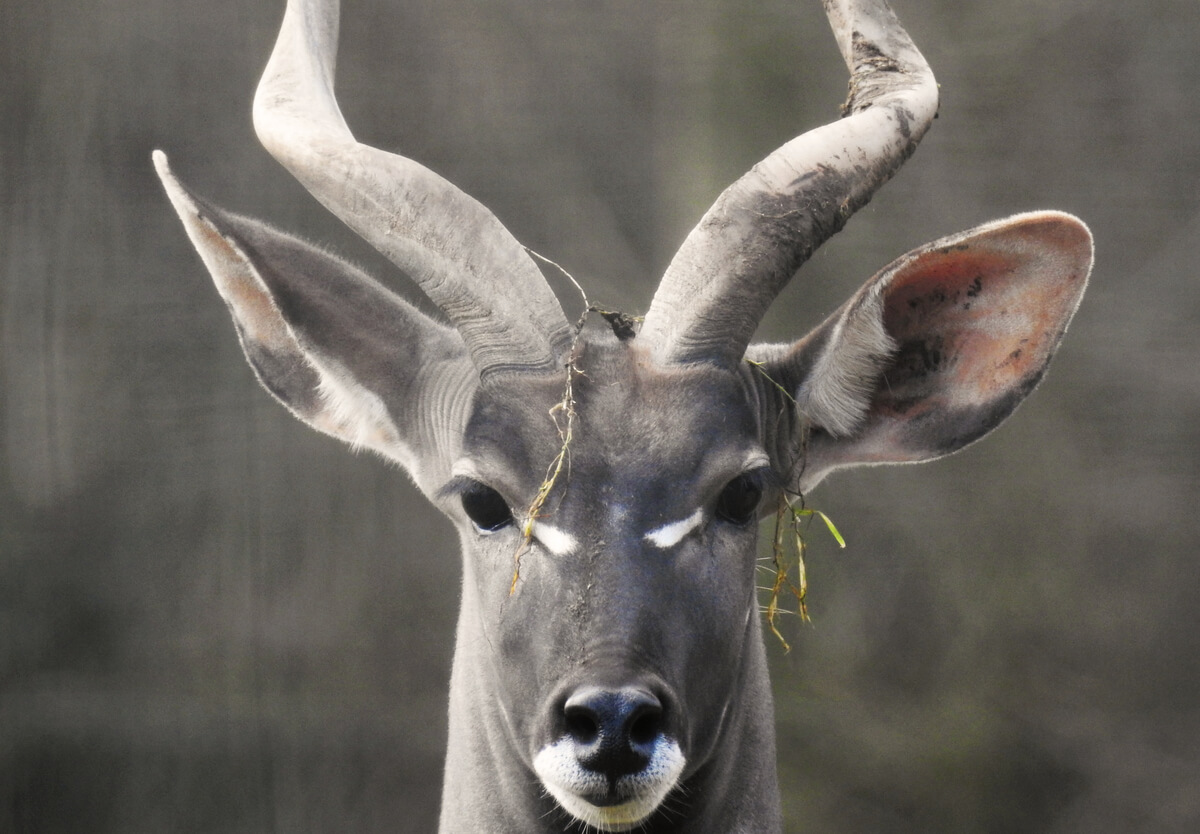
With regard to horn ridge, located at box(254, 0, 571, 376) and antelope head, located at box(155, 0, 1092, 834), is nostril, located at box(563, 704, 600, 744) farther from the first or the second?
horn ridge, located at box(254, 0, 571, 376)

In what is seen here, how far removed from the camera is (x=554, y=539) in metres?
2.90

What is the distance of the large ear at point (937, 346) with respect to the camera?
323 cm

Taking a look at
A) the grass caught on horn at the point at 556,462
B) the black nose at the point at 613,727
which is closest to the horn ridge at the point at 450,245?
the grass caught on horn at the point at 556,462

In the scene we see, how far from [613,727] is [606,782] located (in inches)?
6.0

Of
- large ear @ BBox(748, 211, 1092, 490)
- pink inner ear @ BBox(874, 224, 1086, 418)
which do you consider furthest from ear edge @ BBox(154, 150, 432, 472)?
pink inner ear @ BBox(874, 224, 1086, 418)

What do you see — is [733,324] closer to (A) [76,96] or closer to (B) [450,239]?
(B) [450,239]

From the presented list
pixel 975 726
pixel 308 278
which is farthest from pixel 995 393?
pixel 975 726

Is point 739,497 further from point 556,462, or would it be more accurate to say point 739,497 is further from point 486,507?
point 486,507

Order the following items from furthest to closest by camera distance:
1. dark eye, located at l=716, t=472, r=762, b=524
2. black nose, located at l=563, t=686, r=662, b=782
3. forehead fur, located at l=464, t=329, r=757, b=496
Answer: dark eye, located at l=716, t=472, r=762, b=524
forehead fur, located at l=464, t=329, r=757, b=496
black nose, located at l=563, t=686, r=662, b=782

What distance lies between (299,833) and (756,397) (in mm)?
4122

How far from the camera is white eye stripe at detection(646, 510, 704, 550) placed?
9.43ft

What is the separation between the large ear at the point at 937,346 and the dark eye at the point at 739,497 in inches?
16.2

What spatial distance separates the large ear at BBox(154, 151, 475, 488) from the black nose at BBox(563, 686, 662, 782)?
1.02 meters

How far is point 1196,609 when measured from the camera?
5.93 m
